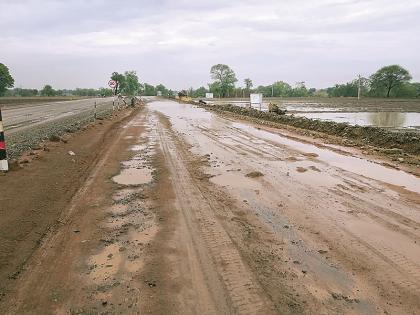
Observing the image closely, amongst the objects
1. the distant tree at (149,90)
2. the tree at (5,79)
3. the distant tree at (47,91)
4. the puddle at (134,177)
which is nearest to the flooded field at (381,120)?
the puddle at (134,177)

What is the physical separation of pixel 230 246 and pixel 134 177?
3937mm

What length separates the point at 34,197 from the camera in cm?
612

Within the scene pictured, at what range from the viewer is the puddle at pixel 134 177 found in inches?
Result: 291

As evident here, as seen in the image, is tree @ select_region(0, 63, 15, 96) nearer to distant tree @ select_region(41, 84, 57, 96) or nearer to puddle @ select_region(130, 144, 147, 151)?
distant tree @ select_region(41, 84, 57, 96)

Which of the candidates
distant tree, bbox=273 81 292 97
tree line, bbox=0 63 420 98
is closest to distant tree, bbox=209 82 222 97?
tree line, bbox=0 63 420 98

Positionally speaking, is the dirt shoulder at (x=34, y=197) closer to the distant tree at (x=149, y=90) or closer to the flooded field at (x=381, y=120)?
the flooded field at (x=381, y=120)

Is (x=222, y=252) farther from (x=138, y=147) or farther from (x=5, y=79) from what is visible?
(x=5, y=79)

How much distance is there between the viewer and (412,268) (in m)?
3.84

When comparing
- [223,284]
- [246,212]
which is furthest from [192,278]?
[246,212]

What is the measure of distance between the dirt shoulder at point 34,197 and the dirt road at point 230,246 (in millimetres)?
160

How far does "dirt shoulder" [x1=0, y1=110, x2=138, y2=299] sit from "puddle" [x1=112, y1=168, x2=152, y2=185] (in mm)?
726

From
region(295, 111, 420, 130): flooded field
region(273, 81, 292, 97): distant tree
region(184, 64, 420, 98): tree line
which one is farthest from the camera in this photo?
region(273, 81, 292, 97): distant tree

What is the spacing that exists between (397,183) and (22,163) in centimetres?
799

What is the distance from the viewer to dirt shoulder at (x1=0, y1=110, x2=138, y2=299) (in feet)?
13.6
